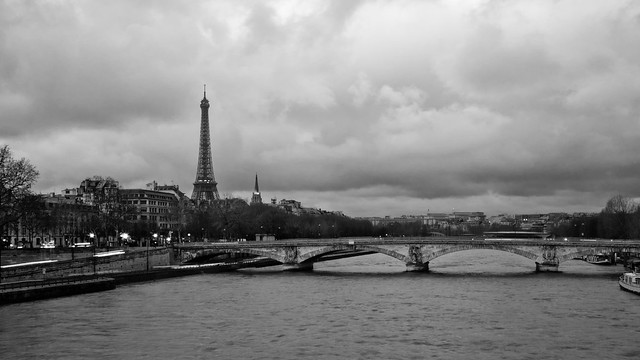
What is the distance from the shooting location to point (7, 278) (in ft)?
160

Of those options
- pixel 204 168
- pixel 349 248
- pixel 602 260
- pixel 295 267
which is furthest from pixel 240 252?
pixel 204 168

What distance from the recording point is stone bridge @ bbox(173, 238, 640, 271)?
199 feet

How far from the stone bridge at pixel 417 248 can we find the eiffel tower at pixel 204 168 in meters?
63.8

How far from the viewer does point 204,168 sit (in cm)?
14262

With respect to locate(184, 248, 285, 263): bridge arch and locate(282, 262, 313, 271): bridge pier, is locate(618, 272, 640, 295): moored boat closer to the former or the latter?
locate(282, 262, 313, 271): bridge pier

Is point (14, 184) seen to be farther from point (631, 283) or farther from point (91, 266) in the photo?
point (631, 283)

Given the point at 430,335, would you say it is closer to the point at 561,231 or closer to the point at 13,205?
the point at 13,205

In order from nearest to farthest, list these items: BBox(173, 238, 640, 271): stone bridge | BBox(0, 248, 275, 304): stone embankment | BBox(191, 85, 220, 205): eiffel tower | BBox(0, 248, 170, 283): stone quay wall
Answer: BBox(0, 248, 275, 304): stone embankment, BBox(0, 248, 170, 283): stone quay wall, BBox(173, 238, 640, 271): stone bridge, BBox(191, 85, 220, 205): eiffel tower

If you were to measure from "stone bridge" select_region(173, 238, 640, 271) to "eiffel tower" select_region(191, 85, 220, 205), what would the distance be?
2513 inches

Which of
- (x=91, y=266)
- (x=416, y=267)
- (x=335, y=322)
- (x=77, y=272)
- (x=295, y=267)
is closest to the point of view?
(x=335, y=322)

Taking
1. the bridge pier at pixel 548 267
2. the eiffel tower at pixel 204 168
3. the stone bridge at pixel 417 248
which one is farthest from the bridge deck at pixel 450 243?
the eiffel tower at pixel 204 168

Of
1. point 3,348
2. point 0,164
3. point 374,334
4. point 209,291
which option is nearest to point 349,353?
point 374,334

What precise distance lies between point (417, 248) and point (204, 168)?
83592mm

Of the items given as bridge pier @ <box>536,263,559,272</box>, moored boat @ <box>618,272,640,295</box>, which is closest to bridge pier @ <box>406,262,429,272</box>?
bridge pier @ <box>536,263,559,272</box>
